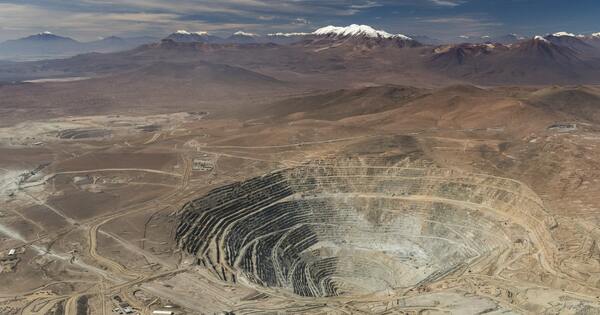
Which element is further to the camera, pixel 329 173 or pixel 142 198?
pixel 329 173

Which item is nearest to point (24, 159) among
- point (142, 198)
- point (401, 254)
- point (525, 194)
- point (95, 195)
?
point (95, 195)

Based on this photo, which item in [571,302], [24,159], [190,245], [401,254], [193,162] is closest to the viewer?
[571,302]

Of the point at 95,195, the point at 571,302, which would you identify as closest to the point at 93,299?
the point at 95,195

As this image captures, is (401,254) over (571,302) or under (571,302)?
under

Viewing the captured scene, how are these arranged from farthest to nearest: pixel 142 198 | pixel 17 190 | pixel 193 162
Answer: pixel 193 162, pixel 17 190, pixel 142 198

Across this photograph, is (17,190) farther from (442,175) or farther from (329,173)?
(442,175)

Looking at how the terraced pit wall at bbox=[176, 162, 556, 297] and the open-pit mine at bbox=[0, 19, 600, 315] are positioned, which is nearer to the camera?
the open-pit mine at bbox=[0, 19, 600, 315]

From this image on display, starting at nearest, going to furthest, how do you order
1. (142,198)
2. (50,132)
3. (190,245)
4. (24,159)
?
(190,245) → (142,198) → (24,159) → (50,132)

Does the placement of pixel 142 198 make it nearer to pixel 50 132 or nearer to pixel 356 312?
pixel 356 312

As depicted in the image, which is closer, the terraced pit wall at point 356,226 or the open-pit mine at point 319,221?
the open-pit mine at point 319,221
